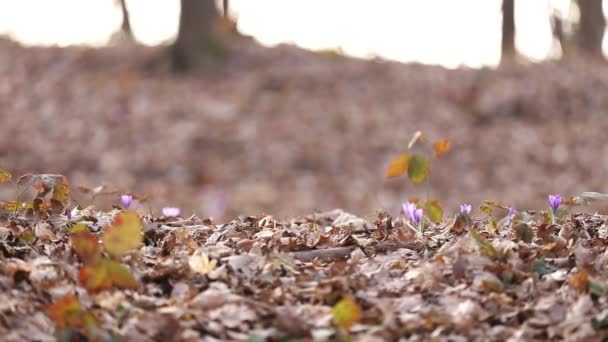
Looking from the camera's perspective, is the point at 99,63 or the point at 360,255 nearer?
the point at 360,255

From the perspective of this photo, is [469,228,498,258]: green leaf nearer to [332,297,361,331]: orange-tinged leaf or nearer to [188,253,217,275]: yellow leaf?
[332,297,361,331]: orange-tinged leaf

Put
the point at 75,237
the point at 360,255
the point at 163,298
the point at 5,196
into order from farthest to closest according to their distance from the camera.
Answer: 1. the point at 5,196
2. the point at 360,255
3. the point at 163,298
4. the point at 75,237

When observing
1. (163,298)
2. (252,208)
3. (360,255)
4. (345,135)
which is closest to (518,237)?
(360,255)

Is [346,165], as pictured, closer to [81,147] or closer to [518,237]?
[81,147]

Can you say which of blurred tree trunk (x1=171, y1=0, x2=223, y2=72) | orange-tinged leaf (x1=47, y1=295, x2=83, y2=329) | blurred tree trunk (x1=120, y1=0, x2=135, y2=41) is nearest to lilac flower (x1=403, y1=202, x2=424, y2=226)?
orange-tinged leaf (x1=47, y1=295, x2=83, y2=329)

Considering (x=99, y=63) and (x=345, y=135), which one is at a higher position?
(x=99, y=63)

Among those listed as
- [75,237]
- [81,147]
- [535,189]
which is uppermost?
[75,237]

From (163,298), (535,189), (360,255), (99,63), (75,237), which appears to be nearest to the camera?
(75,237)

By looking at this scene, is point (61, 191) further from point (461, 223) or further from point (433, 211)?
point (461, 223)
